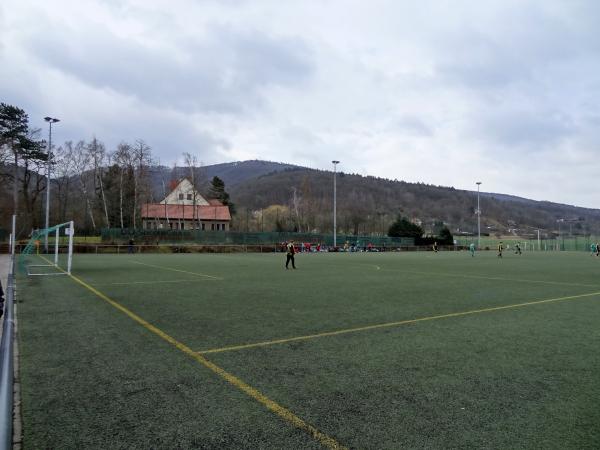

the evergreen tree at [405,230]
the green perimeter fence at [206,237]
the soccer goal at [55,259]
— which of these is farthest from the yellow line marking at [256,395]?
the evergreen tree at [405,230]

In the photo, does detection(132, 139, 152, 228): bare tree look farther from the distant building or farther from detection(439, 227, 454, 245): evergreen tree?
detection(439, 227, 454, 245): evergreen tree

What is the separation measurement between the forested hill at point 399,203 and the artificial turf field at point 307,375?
107030mm

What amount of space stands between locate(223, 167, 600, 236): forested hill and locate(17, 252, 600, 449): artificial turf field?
351 ft

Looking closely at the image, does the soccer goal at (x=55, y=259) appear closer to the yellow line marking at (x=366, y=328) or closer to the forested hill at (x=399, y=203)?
the yellow line marking at (x=366, y=328)

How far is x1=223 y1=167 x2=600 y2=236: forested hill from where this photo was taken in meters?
131

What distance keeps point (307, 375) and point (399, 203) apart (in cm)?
15300

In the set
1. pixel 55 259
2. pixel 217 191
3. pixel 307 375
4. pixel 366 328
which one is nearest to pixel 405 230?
pixel 217 191

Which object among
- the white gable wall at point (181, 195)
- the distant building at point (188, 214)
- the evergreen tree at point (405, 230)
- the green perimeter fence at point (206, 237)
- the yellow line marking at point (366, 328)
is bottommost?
the yellow line marking at point (366, 328)

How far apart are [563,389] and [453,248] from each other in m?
74.1

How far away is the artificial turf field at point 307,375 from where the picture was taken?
386cm

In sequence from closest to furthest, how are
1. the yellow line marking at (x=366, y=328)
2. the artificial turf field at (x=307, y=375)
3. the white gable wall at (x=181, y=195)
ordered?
1. the artificial turf field at (x=307, y=375)
2. the yellow line marking at (x=366, y=328)
3. the white gable wall at (x=181, y=195)

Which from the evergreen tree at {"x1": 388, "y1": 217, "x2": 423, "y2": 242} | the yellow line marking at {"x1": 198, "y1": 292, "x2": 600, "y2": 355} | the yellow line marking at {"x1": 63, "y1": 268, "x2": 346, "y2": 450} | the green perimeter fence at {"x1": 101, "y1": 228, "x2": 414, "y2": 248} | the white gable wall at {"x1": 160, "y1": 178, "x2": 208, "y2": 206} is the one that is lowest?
the yellow line marking at {"x1": 198, "y1": 292, "x2": 600, "y2": 355}

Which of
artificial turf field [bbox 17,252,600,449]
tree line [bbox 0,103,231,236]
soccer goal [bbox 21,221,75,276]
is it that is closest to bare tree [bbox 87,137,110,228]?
tree line [bbox 0,103,231,236]

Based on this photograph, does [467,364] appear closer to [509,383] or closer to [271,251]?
[509,383]
